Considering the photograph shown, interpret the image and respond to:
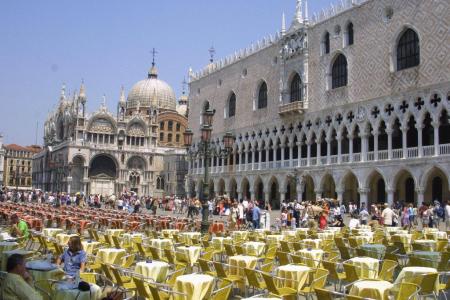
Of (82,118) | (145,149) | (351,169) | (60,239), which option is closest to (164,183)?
(145,149)

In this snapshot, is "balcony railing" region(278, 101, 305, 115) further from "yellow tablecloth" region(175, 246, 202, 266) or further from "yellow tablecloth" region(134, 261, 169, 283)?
"yellow tablecloth" region(134, 261, 169, 283)

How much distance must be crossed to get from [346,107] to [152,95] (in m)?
44.7

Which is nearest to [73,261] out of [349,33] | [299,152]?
[349,33]

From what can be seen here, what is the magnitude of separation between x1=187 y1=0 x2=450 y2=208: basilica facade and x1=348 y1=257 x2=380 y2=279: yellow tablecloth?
61.8 feet

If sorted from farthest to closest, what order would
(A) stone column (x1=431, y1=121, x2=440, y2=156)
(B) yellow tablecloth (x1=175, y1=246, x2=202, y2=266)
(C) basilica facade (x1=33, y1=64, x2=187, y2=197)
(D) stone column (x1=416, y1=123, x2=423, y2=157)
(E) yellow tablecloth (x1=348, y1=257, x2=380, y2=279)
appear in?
(C) basilica facade (x1=33, y1=64, x2=187, y2=197) < (D) stone column (x1=416, y1=123, x2=423, y2=157) < (A) stone column (x1=431, y1=121, x2=440, y2=156) < (B) yellow tablecloth (x1=175, y1=246, x2=202, y2=266) < (E) yellow tablecloth (x1=348, y1=257, x2=380, y2=279)

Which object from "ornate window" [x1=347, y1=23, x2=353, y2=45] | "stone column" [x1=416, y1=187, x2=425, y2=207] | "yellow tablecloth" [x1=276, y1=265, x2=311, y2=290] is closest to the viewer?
"yellow tablecloth" [x1=276, y1=265, x2=311, y2=290]

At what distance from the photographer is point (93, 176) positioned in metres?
58.4

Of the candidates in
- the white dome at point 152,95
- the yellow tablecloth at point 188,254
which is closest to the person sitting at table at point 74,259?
the yellow tablecloth at point 188,254

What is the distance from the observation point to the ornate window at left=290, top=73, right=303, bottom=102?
122ft

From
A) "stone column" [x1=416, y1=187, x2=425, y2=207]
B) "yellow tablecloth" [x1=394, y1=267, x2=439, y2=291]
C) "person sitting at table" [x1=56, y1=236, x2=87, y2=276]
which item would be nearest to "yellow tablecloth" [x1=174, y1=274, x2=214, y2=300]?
"person sitting at table" [x1=56, y1=236, x2=87, y2=276]

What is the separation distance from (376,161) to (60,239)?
21.8 metres

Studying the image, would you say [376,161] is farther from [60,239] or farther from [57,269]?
[57,269]

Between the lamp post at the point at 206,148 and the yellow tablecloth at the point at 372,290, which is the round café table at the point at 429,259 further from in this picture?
the lamp post at the point at 206,148

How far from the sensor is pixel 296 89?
123 feet
